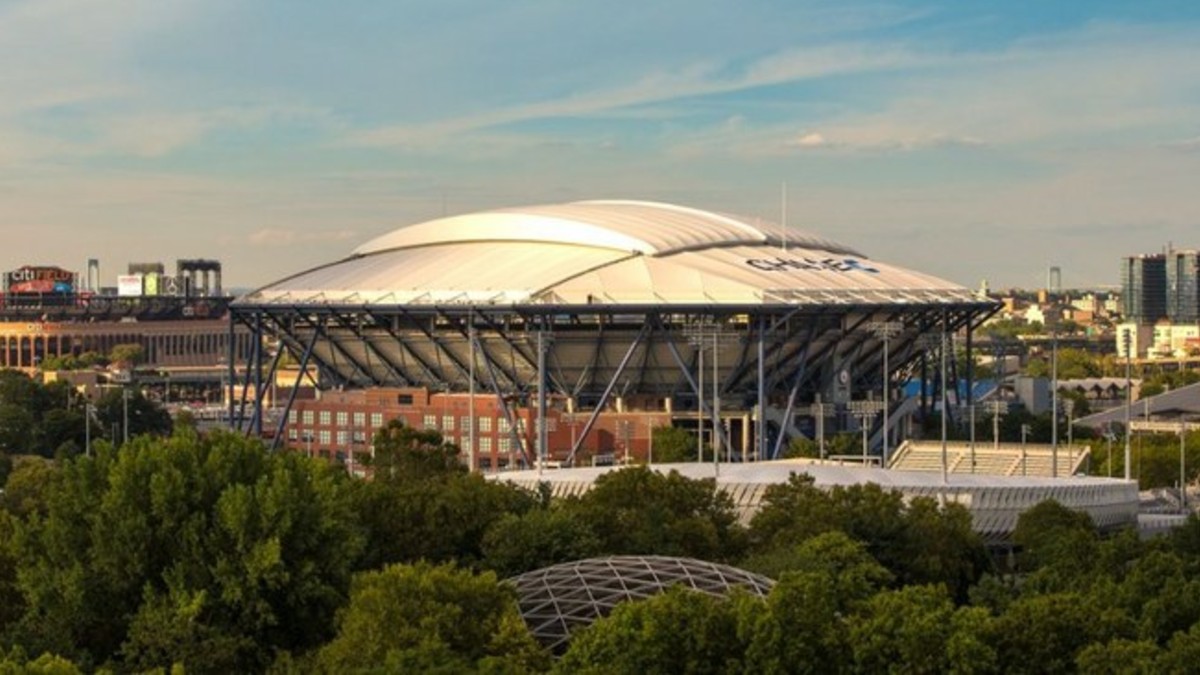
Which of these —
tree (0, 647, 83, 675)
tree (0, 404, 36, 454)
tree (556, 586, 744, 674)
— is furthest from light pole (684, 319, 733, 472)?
tree (0, 647, 83, 675)

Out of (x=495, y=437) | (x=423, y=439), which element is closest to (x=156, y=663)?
(x=423, y=439)

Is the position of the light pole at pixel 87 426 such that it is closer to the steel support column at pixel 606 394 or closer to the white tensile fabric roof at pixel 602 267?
the white tensile fabric roof at pixel 602 267

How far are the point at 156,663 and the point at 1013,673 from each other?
19600 mm

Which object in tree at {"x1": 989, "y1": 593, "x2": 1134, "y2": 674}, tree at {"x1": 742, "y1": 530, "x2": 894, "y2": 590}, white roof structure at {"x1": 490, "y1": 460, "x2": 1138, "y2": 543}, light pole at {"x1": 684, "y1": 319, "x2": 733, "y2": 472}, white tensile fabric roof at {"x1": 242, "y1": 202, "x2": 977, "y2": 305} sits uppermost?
white tensile fabric roof at {"x1": 242, "y1": 202, "x2": 977, "y2": 305}

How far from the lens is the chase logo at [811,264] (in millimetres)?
145125

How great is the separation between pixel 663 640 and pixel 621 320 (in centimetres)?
8379

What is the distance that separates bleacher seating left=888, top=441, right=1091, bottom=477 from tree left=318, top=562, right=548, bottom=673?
198ft

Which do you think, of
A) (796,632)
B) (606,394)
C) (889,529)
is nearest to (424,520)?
(889,529)

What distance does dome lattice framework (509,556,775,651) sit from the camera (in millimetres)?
61438

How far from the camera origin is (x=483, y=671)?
51.1m

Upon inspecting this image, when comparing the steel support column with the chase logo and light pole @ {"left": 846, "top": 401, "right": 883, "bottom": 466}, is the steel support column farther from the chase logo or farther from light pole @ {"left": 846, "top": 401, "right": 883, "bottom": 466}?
light pole @ {"left": 846, "top": 401, "right": 883, "bottom": 466}

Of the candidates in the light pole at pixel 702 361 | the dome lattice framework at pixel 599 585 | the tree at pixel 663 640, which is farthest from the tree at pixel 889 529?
the light pole at pixel 702 361

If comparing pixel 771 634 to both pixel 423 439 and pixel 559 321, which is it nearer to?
pixel 423 439

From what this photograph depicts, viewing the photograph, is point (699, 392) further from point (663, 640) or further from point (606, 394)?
point (663, 640)
